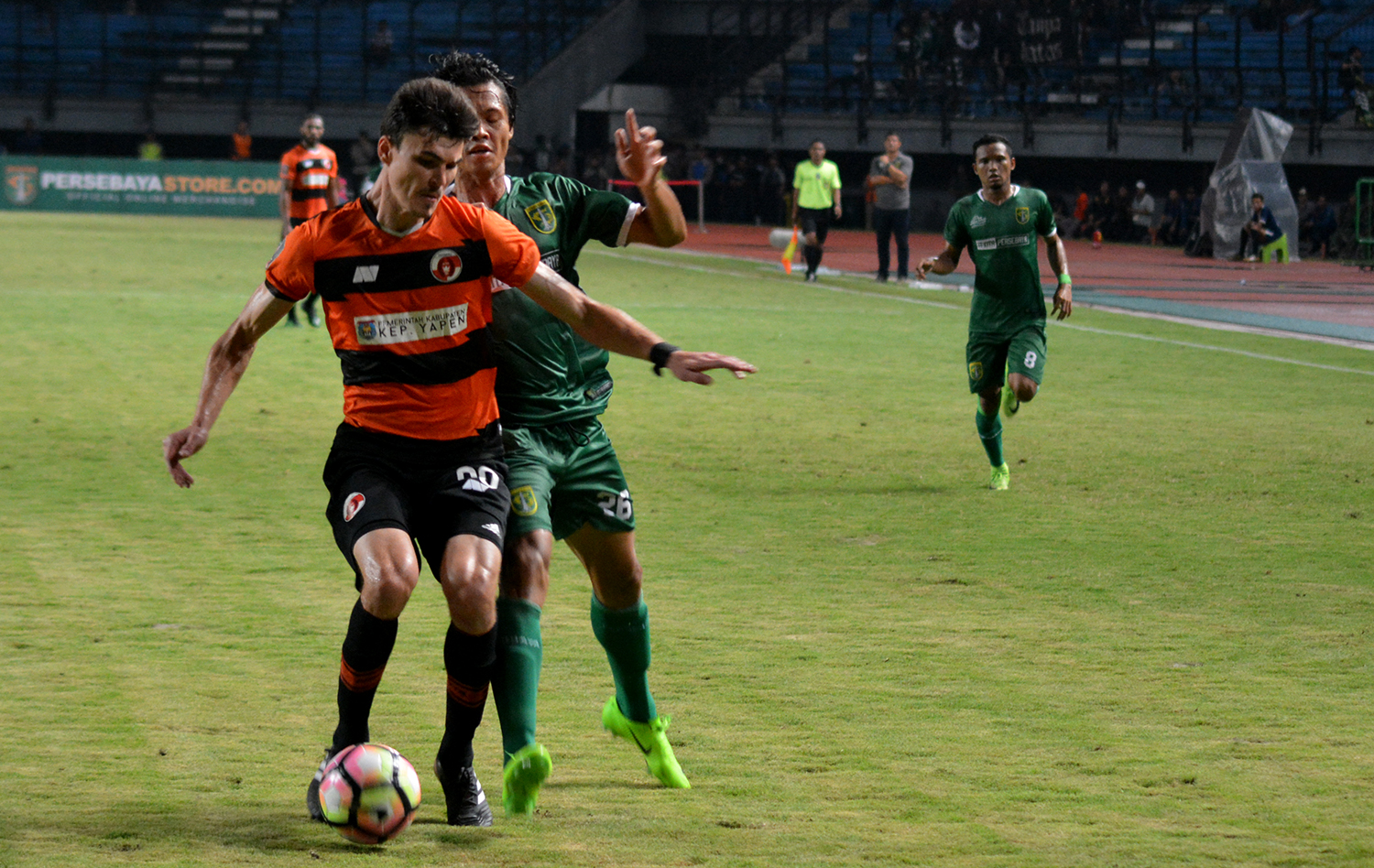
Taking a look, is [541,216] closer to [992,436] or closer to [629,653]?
[629,653]

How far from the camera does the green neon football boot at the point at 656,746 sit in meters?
5.00

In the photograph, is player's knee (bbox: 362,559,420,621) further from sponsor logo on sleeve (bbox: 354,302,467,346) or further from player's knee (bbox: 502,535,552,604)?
sponsor logo on sleeve (bbox: 354,302,467,346)

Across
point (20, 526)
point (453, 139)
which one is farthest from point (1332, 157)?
point (453, 139)

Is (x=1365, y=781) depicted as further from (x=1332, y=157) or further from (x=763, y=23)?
(x=763, y=23)

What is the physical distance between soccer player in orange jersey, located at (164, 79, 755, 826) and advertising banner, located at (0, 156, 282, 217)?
39.9 metres

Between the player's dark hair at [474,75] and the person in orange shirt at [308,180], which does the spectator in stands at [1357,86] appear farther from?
the player's dark hair at [474,75]

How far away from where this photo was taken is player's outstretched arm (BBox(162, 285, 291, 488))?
14.9ft

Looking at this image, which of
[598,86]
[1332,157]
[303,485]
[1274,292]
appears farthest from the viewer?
[598,86]

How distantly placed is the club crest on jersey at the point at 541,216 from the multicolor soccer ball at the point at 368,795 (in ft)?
5.23

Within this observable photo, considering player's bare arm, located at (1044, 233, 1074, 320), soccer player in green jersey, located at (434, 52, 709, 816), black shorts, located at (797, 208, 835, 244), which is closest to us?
soccer player in green jersey, located at (434, 52, 709, 816)

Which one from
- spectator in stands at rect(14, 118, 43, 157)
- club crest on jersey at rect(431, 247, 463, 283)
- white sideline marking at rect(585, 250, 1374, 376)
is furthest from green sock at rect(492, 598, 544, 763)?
spectator in stands at rect(14, 118, 43, 157)

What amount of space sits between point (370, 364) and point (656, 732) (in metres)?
1.35

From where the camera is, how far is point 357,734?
4609 millimetres

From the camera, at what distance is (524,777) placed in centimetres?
463
